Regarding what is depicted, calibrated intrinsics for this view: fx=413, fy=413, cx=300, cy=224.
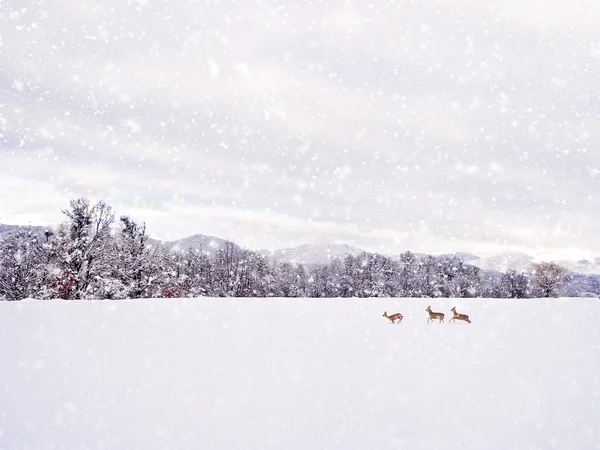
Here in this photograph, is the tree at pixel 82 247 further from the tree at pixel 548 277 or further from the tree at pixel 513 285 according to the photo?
the tree at pixel 513 285

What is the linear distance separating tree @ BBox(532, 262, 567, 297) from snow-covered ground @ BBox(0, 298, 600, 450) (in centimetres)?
5699

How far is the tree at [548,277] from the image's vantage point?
61.6m

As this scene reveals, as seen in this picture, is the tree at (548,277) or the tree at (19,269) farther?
the tree at (548,277)

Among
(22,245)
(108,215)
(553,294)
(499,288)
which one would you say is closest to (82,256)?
(108,215)

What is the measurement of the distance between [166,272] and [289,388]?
3535 cm

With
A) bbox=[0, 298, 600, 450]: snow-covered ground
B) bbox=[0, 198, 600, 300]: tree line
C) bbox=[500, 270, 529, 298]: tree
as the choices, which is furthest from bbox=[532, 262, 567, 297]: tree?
bbox=[0, 298, 600, 450]: snow-covered ground

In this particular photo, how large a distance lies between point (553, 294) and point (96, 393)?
228 ft

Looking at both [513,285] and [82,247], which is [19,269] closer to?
[82,247]

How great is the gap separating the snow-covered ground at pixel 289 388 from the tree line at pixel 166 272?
2241cm

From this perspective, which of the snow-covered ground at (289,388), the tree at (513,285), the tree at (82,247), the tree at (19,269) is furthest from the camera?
the tree at (513,285)

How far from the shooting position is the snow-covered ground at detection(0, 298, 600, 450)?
5320 millimetres

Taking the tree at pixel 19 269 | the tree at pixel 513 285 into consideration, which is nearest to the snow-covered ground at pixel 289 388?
the tree at pixel 19 269

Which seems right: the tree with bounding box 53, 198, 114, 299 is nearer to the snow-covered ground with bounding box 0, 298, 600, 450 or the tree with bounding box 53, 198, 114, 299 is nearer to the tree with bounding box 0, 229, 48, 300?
the tree with bounding box 0, 229, 48, 300

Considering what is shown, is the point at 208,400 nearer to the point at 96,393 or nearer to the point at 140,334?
the point at 96,393
